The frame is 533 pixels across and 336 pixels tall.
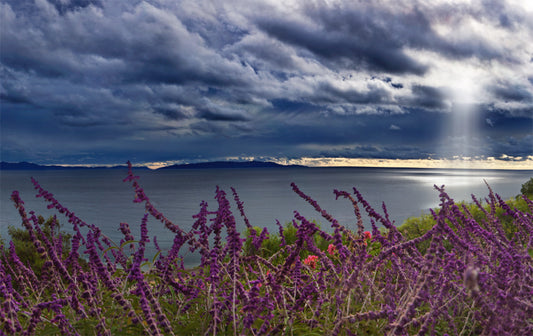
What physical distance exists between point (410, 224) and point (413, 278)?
11292mm

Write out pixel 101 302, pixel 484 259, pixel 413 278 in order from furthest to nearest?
pixel 413 278 < pixel 101 302 < pixel 484 259

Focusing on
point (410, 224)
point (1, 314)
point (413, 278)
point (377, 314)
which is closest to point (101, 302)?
point (1, 314)

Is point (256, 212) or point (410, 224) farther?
point (256, 212)

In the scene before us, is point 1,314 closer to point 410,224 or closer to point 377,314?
point 377,314

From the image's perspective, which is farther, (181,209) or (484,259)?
(181,209)

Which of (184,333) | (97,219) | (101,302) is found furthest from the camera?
(97,219)

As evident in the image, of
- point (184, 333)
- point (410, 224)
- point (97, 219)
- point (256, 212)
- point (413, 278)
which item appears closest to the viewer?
point (184, 333)

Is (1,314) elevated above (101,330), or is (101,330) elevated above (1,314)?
(1,314)

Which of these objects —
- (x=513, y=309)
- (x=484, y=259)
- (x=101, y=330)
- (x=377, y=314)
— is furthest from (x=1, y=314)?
(x=484, y=259)

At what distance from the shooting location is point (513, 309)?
2.37 meters

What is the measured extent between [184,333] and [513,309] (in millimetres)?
2292

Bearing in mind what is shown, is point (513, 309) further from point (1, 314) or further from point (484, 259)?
point (1, 314)

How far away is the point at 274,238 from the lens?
15.2 metres

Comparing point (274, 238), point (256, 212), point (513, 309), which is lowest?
point (256, 212)
